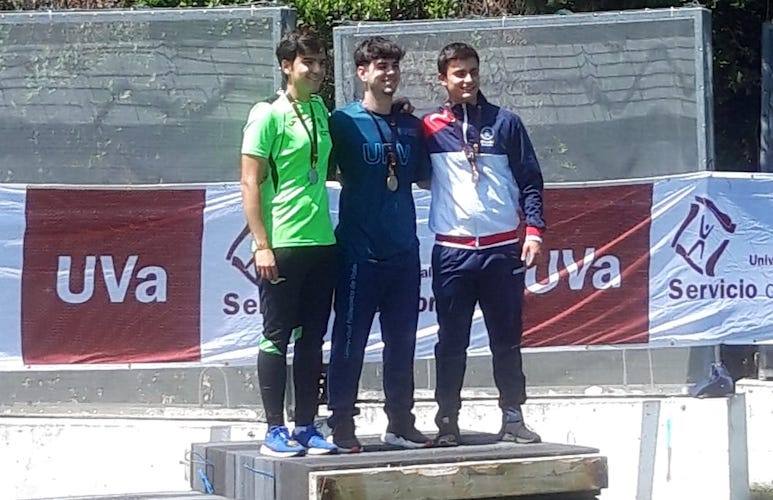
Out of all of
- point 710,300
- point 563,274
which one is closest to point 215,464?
point 563,274

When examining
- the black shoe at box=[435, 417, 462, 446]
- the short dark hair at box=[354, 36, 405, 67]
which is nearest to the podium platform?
the black shoe at box=[435, 417, 462, 446]

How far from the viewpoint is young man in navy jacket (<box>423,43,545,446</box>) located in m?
6.04

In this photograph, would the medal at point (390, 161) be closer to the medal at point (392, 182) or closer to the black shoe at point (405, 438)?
the medal at point (392, 182)

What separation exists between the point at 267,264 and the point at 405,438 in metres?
1.09

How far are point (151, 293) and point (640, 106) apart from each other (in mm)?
3286

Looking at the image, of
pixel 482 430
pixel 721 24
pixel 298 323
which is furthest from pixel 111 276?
pixel 721 24

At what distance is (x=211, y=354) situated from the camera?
27.3 ft

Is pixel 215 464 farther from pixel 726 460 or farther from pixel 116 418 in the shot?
pixel 726 460

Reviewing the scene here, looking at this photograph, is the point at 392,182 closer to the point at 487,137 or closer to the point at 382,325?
the point at 487,137

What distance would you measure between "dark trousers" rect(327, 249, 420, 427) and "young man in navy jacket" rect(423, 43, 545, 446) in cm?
18

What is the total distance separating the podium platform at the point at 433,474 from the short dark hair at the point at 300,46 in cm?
175

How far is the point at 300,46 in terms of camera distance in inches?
229

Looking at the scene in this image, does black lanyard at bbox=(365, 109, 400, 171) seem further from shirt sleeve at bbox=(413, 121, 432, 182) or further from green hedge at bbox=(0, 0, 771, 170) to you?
green hedge at bbox=(0, 0, 771, 170)

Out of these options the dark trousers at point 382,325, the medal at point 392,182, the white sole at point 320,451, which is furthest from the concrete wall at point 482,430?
the medal at point 392,182
